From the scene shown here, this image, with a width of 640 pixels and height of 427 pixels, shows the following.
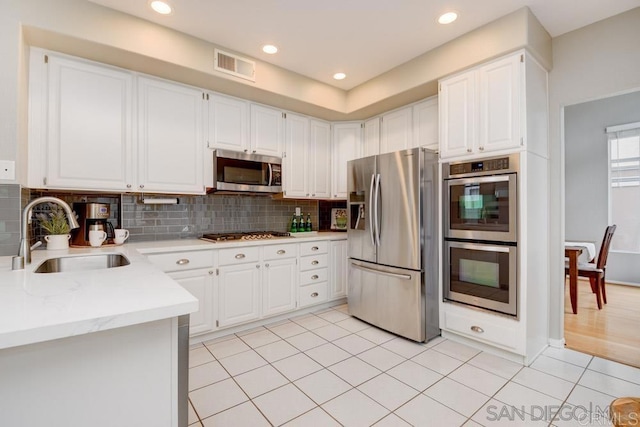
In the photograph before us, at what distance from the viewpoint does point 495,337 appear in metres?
2.45

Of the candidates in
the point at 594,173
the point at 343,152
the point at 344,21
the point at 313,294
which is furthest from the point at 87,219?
the point at 594,173

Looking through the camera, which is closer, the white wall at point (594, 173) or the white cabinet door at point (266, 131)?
the white cabinet door at point (266, 131)

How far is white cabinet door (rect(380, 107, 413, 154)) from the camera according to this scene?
11.1ft

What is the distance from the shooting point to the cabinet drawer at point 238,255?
2.80 m

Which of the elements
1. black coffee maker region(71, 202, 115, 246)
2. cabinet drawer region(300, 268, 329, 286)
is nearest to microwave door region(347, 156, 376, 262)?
cabinet drawer region(300, 268, 329, 286)

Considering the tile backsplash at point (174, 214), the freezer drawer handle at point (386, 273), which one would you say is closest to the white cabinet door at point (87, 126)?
the tile backsplash at point (174, 214)

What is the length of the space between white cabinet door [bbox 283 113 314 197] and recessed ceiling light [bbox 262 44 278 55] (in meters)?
0.81

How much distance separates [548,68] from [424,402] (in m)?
2.90

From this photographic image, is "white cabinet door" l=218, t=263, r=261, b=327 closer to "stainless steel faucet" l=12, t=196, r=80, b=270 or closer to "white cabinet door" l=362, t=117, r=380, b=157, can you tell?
"stainless steel faucet" l=12, t=196, r=80, b=270

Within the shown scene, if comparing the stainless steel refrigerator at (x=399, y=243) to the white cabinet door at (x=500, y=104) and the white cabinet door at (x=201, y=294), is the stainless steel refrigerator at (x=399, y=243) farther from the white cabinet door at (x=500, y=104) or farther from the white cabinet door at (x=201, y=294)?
the white cabinet door at (x=201, y=294)

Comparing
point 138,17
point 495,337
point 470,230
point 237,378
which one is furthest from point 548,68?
point 237,378

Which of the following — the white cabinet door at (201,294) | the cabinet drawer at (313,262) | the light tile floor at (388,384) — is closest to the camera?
the light tile floor at (388,384)

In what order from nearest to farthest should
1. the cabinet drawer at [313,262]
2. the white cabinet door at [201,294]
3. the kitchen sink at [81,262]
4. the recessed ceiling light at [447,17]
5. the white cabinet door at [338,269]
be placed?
the kitchen sink at [81,262] → the recessed ceiling light at [447,17] → the white cabinet door at [201,294] → the cabinet drawer at [313,262] → the white cabinet door at [338,269]

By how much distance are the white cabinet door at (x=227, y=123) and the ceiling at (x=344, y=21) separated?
50 centimetres
